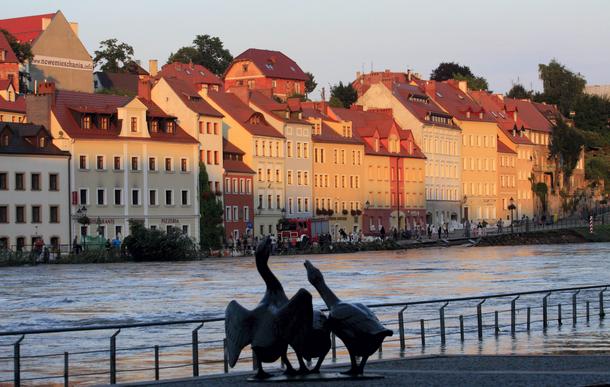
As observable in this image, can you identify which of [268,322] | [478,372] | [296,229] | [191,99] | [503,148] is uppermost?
[191,99]

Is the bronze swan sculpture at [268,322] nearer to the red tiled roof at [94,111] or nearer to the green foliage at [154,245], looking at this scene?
the green foliage at [154,245]

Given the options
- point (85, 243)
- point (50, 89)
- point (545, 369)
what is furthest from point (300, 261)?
point (545, 369)

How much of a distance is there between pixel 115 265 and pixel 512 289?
119 feet

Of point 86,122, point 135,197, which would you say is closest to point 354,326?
point 86,122

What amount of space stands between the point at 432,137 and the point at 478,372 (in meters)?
137

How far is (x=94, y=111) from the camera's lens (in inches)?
4333

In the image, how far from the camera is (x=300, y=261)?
10419 cm

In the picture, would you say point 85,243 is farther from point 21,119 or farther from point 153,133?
point 21,119

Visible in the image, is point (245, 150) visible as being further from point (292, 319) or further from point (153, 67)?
point (292, 319)

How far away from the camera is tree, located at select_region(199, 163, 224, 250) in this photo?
11688 cm

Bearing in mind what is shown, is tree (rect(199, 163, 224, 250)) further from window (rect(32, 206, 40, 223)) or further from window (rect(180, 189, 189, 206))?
window (rect(32, 206, 40, 223))

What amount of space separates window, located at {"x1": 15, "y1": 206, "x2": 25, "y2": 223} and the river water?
34.3 feet

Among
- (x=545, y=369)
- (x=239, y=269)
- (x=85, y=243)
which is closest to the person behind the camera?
(x=545, y=369)

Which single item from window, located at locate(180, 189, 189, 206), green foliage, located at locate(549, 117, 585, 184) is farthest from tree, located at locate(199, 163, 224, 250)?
green foliage, located at locate(549, 117, 585, 184)
